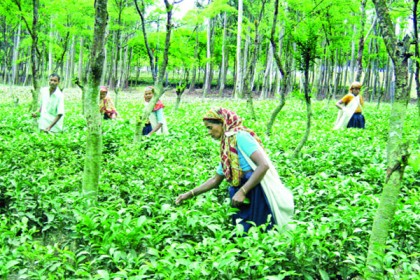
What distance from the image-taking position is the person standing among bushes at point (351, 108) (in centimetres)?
1027

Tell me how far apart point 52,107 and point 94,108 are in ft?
14.2

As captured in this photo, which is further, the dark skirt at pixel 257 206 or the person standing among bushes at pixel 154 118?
the person standing among bushes at pixel 154 118

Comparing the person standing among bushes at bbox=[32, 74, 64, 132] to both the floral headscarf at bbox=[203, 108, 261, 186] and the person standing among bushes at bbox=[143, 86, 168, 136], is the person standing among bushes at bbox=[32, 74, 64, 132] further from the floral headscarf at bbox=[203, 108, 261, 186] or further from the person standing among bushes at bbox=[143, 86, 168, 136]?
the floral headscarf at bbox=[203, 108, 261, 186]

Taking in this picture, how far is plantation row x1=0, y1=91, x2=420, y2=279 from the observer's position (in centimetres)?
298

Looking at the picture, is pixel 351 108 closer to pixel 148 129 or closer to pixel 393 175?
pixel 148 129

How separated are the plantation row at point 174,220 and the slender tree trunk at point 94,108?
0.22 m

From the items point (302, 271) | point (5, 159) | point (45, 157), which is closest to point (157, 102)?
point (45, 157)

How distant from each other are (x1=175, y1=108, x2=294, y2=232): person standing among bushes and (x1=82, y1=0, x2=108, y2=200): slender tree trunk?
1.15m

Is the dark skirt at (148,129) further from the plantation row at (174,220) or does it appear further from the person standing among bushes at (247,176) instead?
the person standing among bushes at (247,176)

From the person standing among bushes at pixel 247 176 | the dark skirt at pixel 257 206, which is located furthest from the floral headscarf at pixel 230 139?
the dark skirt at pixel 257 206

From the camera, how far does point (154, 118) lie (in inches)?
352

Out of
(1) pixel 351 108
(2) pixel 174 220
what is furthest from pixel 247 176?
(1) pixel 351 108

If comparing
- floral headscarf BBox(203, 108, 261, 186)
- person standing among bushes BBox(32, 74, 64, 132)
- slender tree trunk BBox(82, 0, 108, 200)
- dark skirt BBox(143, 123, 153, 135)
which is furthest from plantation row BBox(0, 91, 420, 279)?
dark skirt BBox(143, 123, 153, 135)

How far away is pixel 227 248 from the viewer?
303cm
